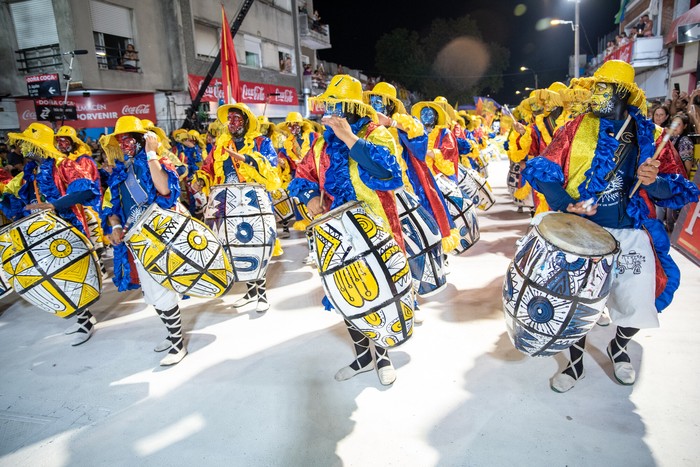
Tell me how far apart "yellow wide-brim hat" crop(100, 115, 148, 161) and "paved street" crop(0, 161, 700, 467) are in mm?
1623

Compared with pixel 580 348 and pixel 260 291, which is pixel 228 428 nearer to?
pixel 260 291

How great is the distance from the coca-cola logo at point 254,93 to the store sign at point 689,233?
1590cm

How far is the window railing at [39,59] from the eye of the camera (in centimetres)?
1154

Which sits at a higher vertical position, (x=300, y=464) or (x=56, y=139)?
(x=56, y=139)

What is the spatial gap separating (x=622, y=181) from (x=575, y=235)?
585mm

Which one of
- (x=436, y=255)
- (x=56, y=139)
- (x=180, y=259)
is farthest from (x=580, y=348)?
(x=56, y=139)

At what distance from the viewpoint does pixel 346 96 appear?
2416 mm

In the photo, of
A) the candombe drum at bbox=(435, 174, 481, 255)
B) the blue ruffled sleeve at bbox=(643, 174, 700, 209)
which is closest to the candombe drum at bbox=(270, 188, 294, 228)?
the candombe drum at bbox=(435, 174, 481, 255)

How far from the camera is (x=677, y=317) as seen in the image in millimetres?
3375

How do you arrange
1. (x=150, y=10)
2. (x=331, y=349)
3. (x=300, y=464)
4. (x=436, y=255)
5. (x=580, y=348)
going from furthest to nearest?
(x=150, y=10) → (x=331, y=349) → (x=436, y=255) → (x=580, y=348) → (x=300, y=464)

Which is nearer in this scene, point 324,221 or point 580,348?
point 324,221

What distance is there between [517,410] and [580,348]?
1.88 ft

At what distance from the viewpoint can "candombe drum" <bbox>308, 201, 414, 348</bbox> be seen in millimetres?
2211

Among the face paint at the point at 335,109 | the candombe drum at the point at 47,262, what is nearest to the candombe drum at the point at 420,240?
the face paint at the point at 335,109
